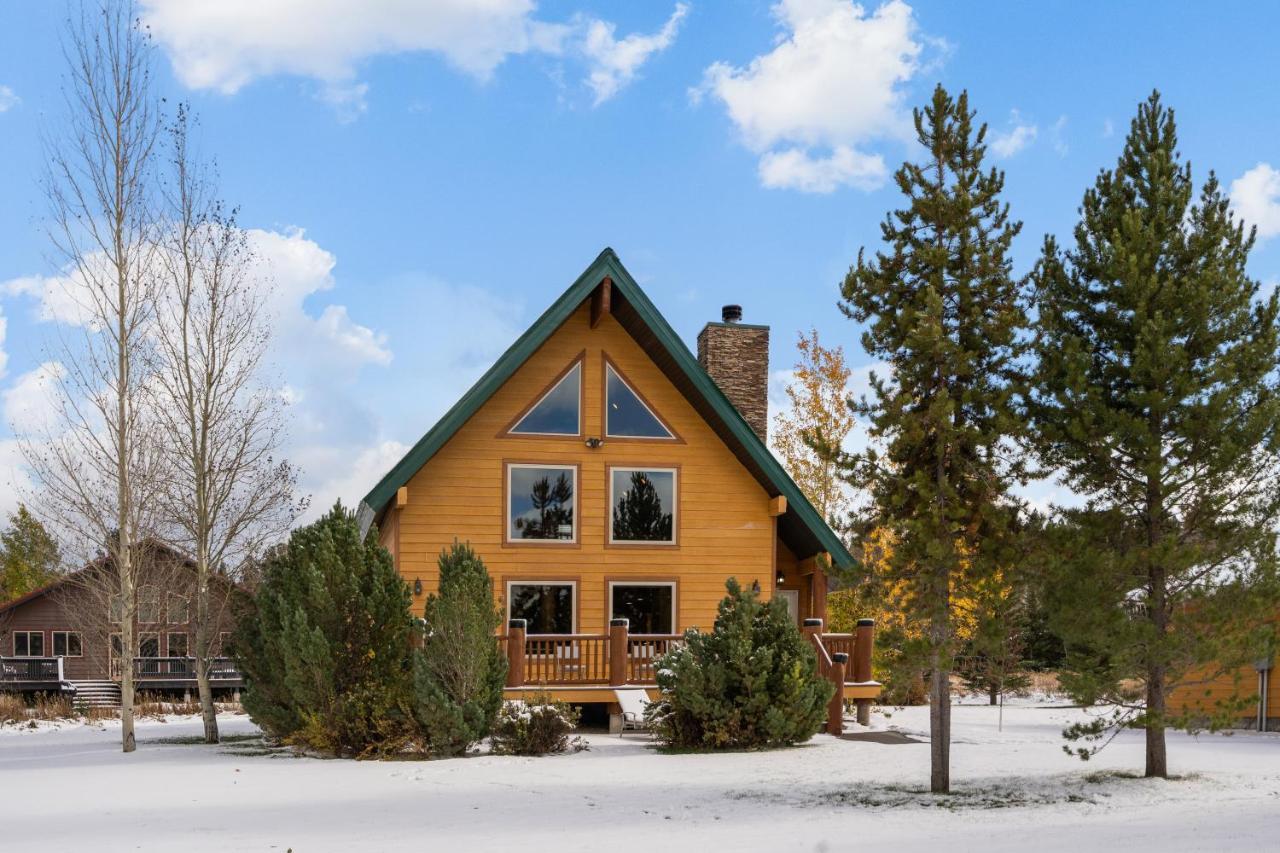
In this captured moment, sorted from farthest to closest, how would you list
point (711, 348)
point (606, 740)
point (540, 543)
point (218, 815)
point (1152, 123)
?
point (711, 348)
point (540, 543)
point (606, 740)
point (1152, 123)
point (218, 815)

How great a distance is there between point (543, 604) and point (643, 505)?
2443 millimetres

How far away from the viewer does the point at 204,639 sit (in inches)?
746

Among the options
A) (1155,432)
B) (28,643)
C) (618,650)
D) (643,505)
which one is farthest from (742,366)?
(28,643)

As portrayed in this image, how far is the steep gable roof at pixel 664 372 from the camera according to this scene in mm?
19578

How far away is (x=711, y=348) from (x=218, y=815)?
46.6 feet

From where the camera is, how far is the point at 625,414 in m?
21.2

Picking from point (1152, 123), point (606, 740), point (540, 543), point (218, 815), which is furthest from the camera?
point (540, 543)

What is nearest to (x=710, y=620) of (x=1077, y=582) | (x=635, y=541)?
(x=635, y=541)

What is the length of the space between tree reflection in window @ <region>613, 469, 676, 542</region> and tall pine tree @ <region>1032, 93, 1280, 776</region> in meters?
8.59

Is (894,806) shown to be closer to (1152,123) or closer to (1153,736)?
(1153,736)

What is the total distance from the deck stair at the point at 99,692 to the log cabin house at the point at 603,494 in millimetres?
16689

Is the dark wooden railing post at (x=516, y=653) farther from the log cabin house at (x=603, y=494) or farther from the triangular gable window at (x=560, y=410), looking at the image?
the triangular gable window at (x=560, y=410)

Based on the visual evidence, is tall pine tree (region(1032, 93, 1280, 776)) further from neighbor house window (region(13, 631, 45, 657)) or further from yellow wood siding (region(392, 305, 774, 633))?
neighbor house window (region(13, 631, 45, 657))

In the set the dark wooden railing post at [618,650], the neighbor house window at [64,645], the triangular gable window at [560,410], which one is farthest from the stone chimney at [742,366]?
the neighbor house window at [64,645]
